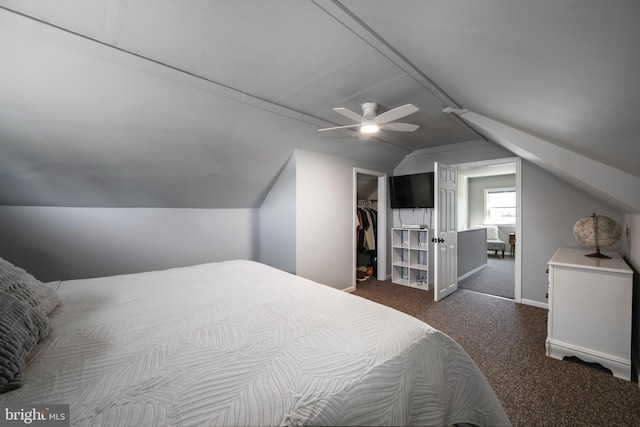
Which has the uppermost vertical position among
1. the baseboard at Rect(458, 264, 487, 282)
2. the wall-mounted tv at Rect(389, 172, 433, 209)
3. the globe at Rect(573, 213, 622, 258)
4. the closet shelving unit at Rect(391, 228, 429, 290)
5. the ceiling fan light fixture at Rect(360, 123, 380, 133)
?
the ceiling fan light fixture at Rect(360, 123, 380, 133)

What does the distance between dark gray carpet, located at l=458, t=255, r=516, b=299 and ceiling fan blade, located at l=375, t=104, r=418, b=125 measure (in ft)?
10.9

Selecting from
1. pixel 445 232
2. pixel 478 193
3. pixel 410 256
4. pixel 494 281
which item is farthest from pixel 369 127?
pixel 478 193

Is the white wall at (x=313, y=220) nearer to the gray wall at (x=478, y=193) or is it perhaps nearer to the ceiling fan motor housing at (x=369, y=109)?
the ceiling fan motor housing at (x=369, y=109)

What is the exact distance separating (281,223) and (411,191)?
2.41 metres

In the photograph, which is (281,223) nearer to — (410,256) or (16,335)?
(410,256)

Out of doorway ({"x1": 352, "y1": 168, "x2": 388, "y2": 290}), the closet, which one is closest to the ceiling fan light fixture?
doorway ({"x1": 352, "y1": 168, "x2": 388, "y2": 290})

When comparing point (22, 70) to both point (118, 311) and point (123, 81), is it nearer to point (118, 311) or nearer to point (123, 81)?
point (123, 81)

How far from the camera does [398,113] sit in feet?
6.86

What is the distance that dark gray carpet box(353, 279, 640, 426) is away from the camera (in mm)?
1535

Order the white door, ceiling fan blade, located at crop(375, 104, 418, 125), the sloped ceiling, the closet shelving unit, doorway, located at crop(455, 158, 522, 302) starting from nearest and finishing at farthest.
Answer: the sloped ceiling → ceiling fan blade, located at crop(375, 104, 418, 125) → the white door → the closet shelving unit → doorway, located at crop(455, 158, 522, 302)

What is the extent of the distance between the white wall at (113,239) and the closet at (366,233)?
223cm

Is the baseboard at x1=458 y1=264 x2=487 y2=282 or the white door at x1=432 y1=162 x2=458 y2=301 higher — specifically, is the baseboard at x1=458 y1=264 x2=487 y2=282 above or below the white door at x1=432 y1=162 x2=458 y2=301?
below

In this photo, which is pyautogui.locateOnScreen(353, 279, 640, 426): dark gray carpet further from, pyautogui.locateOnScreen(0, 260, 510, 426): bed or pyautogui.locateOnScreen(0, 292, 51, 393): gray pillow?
pyautogui.locateOnScreen(0, 292, 51, 393): gray pillow

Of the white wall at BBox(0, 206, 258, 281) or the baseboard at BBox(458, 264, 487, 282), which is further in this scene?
the baseboard at BBox(458, 264, 487, 282)
